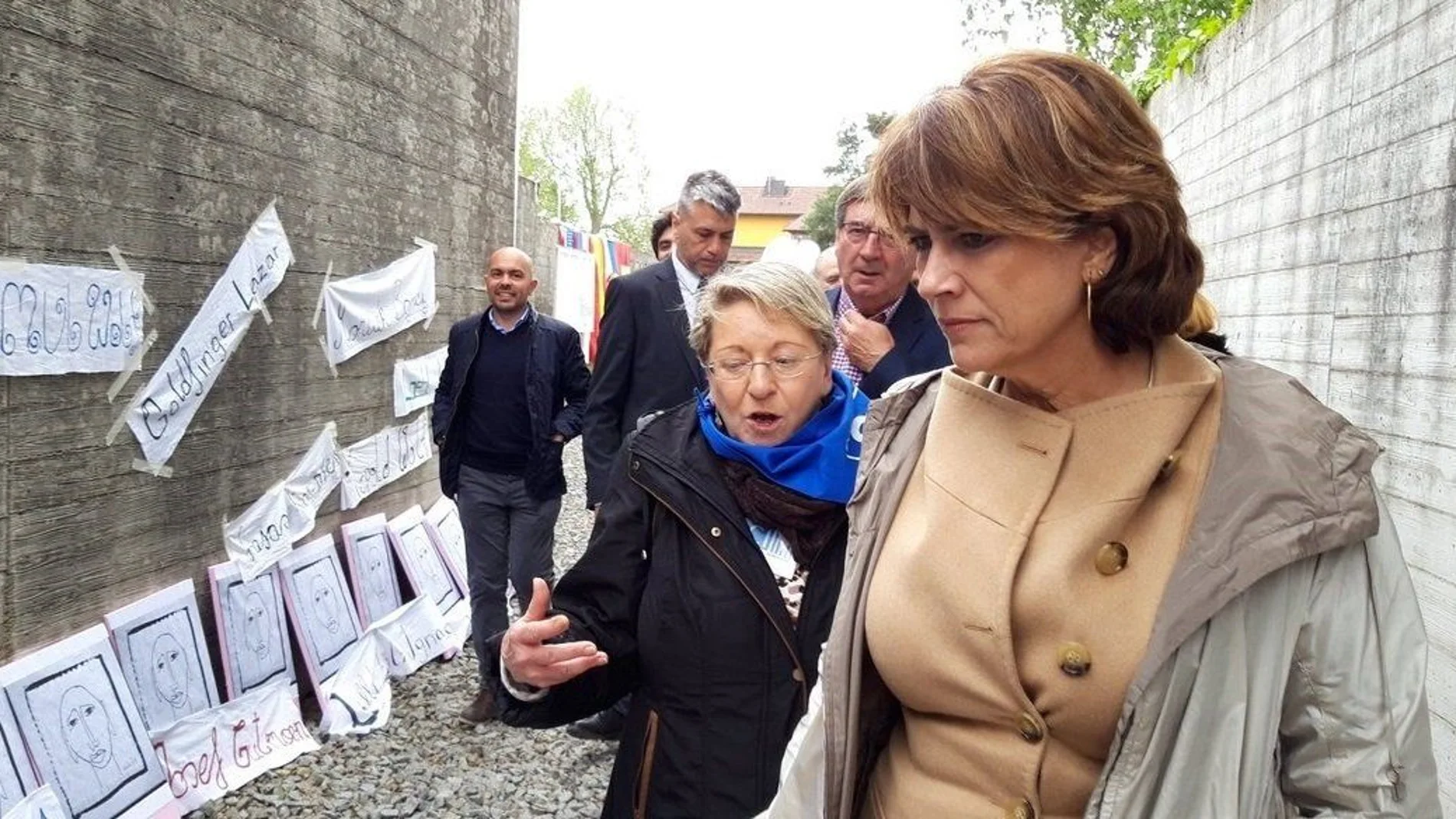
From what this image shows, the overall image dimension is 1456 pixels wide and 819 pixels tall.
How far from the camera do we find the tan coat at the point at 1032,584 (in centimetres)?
130

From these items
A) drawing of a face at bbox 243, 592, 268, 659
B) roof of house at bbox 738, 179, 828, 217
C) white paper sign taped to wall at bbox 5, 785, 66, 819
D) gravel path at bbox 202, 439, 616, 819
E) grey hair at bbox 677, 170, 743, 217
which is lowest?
gravel path at bbox 202, 439, 616, 819

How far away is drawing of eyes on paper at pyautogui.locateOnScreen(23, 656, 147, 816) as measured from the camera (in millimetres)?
3561

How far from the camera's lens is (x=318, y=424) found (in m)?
5.53

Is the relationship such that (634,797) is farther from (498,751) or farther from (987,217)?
(498,751)

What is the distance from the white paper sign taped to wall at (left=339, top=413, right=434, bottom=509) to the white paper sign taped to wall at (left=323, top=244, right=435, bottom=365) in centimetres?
58

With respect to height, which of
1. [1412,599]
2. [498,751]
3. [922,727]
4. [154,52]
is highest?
[154,52]

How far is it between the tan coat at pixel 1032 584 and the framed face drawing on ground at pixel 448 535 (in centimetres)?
569

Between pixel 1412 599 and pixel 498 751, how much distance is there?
438 centimetres

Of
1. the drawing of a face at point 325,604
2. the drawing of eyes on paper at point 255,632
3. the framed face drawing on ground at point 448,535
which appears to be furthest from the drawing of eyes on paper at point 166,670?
the framed face drawing on ground at point 448,535

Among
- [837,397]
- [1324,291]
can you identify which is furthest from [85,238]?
[1324,291]

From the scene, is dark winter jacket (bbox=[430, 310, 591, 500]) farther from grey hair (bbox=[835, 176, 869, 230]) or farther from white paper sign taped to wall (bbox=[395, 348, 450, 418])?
grey hair (bbox=[835, 176, 869, 230])

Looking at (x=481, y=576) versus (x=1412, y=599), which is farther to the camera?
(x=481, y=576)

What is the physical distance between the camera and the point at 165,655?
4.25 meters

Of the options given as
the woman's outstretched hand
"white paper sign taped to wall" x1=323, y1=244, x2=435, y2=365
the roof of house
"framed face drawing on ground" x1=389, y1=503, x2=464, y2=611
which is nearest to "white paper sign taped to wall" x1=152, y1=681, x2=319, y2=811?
"framed face drawing on ground" x1=389, y1=503, x2=464, y2=611
